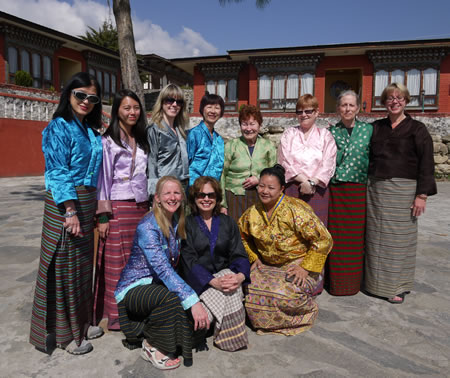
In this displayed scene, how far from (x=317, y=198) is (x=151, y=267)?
1.74 meters

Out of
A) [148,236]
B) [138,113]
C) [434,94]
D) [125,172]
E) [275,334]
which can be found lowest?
[275,334]

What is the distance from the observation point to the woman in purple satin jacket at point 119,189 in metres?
2.75

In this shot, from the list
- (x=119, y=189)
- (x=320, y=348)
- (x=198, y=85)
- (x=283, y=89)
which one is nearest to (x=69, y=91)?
(x=119, y=189)

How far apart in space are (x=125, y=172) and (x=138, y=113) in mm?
494

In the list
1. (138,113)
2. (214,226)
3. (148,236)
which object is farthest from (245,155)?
(148,236)

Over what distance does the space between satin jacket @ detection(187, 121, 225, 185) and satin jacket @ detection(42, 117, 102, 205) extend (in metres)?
1.03

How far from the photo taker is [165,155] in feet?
10.2

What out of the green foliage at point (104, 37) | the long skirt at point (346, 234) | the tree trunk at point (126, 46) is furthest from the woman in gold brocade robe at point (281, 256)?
the green foliage at point (104, 37)

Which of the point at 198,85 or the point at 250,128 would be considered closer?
the point at 250,128

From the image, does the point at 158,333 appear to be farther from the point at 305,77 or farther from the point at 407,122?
the point at 305,77

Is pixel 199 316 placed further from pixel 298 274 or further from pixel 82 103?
pixel 82 103

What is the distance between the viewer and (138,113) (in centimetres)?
287

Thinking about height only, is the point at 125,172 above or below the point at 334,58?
below

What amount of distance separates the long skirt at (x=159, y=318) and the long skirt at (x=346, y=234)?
5.66 ft
